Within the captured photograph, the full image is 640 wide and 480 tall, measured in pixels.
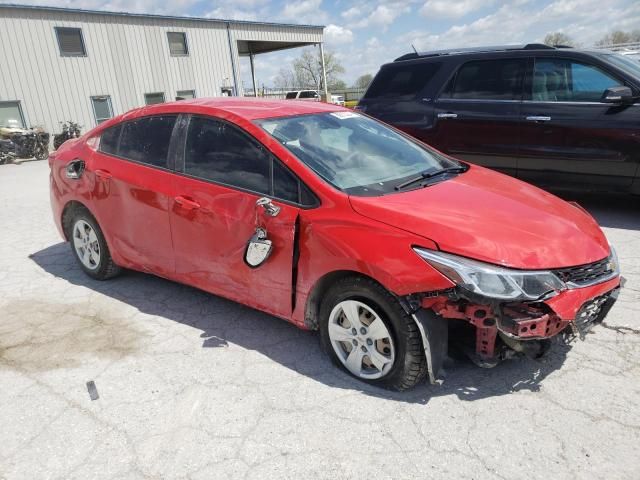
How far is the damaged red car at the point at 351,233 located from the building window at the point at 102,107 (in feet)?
59.6

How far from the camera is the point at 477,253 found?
2369 mm

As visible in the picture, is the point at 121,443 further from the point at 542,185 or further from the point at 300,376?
the point at 542,185

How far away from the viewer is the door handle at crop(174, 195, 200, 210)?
3.38 metres

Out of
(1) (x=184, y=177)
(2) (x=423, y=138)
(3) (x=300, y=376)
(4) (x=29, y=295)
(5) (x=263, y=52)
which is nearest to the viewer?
(3) (x=300, y=376)

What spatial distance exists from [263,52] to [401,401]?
33.5m

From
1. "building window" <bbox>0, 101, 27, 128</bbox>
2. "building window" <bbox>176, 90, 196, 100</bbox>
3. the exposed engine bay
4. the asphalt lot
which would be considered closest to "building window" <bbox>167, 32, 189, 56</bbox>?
"building window" <bbox>176, 90, 196, 100</bbox>

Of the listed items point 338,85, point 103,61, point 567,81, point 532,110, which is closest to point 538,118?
point 532,110

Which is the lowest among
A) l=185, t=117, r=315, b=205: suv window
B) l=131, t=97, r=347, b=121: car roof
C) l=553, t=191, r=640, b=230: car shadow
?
l=553, t=191, r=640, b=230: car shadow

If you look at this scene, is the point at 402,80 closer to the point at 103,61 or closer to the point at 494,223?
the point at 494,223

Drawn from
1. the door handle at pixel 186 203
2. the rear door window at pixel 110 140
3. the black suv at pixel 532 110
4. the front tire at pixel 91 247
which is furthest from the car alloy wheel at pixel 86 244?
the black suv at pixel 532 110

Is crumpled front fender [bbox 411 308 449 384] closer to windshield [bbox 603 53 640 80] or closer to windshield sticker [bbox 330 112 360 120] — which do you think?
windshield sticker [bbox 330 112 360 120]

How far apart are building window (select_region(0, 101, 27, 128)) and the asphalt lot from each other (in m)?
17.1

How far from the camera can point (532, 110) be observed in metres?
5.67

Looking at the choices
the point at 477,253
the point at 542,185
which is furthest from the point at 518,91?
the point at 477,253
